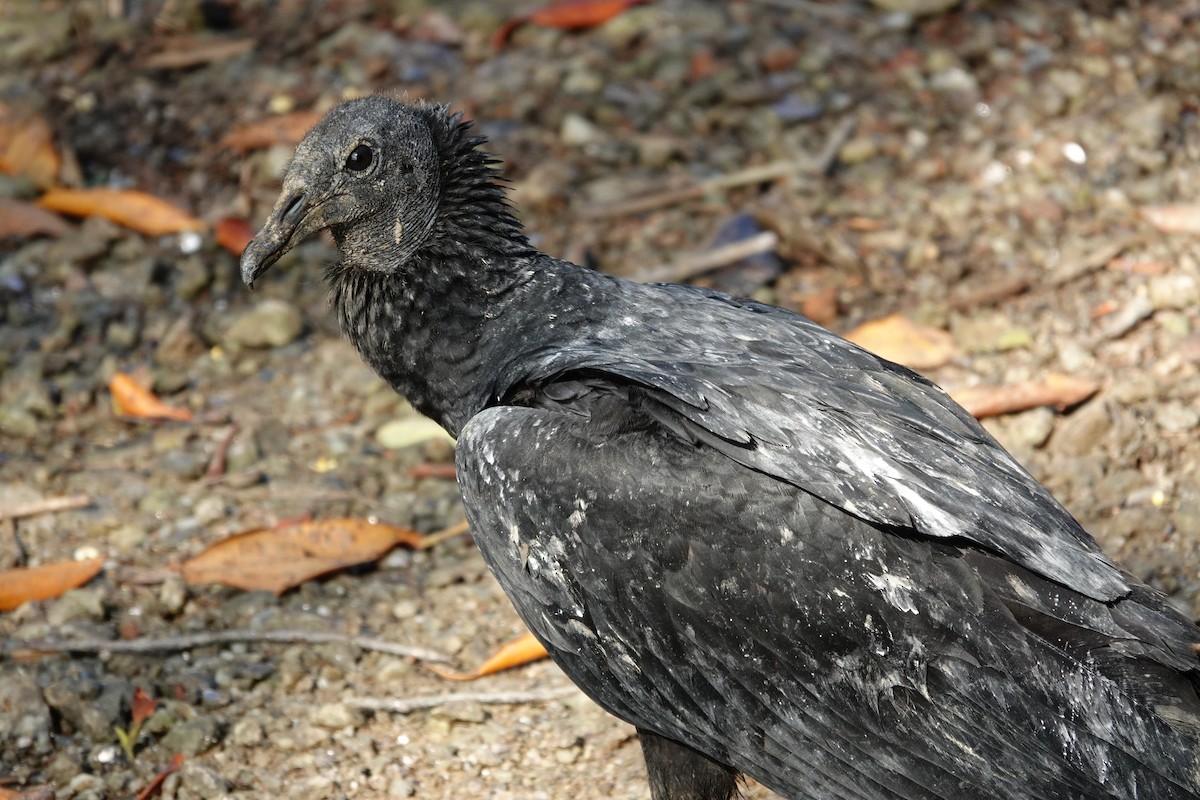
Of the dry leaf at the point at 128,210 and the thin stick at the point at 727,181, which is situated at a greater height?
the dry leaf at the point at 128,210

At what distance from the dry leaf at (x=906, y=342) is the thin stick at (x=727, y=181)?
1.15m

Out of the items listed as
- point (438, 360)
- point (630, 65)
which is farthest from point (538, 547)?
point (630, 65)

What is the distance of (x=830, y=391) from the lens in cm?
343

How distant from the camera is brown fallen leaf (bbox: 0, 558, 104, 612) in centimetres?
451

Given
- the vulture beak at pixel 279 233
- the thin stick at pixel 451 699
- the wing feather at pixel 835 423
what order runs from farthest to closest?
1. the thin stick at pixel 451 699
2. the vulture beak at pixel 279 233
3. the wing feather at pixel 835 423

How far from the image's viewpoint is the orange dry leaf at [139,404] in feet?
17.8

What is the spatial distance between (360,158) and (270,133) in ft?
9.79

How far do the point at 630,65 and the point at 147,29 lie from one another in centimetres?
260

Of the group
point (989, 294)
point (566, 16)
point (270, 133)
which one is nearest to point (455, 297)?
point (989, 294)

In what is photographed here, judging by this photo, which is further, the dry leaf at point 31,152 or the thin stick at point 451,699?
the dry leaf at point 31,152

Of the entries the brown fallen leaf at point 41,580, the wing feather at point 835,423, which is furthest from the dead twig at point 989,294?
the brown fallen leaf at point 41,580

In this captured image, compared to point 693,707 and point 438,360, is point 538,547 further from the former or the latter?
point 438,360

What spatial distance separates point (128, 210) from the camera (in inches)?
245

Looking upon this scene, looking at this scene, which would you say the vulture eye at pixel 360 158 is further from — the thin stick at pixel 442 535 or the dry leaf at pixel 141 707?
the dry leaf at pixel 141 707
